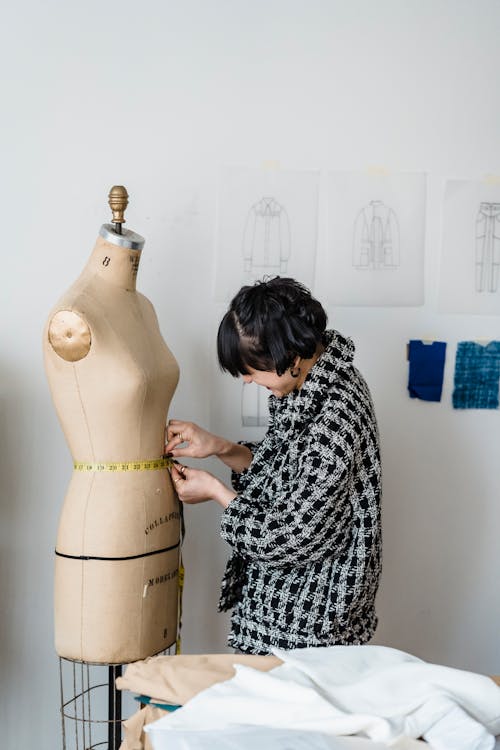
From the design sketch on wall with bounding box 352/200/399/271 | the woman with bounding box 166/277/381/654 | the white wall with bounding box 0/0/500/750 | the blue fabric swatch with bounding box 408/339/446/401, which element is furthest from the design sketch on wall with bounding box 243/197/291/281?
the woman with bounding box 166/277/381/654

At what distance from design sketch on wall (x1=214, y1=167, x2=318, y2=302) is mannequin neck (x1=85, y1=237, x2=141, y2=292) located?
65cm

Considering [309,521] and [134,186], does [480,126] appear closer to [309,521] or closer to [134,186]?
[134,186]

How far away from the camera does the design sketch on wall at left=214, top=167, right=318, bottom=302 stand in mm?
2645

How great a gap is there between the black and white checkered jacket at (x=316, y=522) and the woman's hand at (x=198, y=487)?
2.0 inches

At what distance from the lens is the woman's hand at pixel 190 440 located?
2.13 meters

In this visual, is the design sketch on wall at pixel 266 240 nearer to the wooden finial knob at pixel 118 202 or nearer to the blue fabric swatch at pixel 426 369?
the blue fabric swatch at pixel 426 369

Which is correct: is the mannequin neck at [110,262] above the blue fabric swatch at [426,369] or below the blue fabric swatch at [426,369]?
above

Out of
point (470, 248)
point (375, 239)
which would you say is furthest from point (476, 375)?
point (375, 239)

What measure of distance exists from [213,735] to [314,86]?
2008 mm

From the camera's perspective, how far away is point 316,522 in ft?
5.97

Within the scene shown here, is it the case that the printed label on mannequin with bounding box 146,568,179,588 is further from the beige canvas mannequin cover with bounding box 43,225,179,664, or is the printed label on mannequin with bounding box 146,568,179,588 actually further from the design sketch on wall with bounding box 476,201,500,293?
the design sketch on wall with bounding box 476,201,500,293

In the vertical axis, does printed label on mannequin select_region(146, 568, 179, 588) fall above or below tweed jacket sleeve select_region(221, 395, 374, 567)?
below

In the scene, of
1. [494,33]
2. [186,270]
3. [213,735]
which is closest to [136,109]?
[186,270]

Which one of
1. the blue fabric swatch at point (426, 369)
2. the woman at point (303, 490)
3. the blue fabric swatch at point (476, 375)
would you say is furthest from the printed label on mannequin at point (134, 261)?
the blue fabric swatch at point (476, 375)
